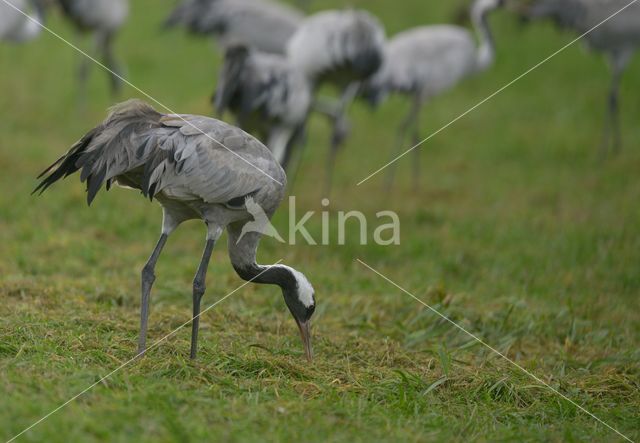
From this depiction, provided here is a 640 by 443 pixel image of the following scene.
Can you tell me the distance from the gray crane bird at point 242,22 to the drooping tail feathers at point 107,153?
7004mm

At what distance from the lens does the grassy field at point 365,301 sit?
4836mm

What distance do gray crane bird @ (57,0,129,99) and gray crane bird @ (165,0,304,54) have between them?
1267 millimetres

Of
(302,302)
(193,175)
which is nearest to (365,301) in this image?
(302,302)

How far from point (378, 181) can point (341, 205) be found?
5.68 ft

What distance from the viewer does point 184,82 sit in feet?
49.2

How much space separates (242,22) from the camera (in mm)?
12461

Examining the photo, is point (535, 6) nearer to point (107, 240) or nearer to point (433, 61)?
point (433, 61)

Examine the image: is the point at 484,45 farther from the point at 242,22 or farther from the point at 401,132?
the point at 242,22

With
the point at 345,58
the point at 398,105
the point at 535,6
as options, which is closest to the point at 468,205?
the point at 345,58

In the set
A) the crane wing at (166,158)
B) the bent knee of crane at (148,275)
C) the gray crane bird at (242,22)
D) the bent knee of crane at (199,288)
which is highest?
the gray crane bird at (242,22)

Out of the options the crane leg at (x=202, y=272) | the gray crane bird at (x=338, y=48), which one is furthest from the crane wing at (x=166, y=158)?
the gray crane bird at (x=338, y=48)

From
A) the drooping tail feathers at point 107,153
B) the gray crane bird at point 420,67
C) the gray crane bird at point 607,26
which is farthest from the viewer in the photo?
the gray crane bird at point 607,26

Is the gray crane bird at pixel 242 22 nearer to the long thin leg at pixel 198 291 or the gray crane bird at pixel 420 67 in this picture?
the gray crane bird at pixel 420 67

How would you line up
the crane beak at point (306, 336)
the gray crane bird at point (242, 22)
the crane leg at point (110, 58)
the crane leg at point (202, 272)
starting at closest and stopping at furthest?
the crane leg at point (202, 272) → the crane beak at point (306, 336) → the gray crane bird at point (242, 22) → the crane leg at point (110, 58)
